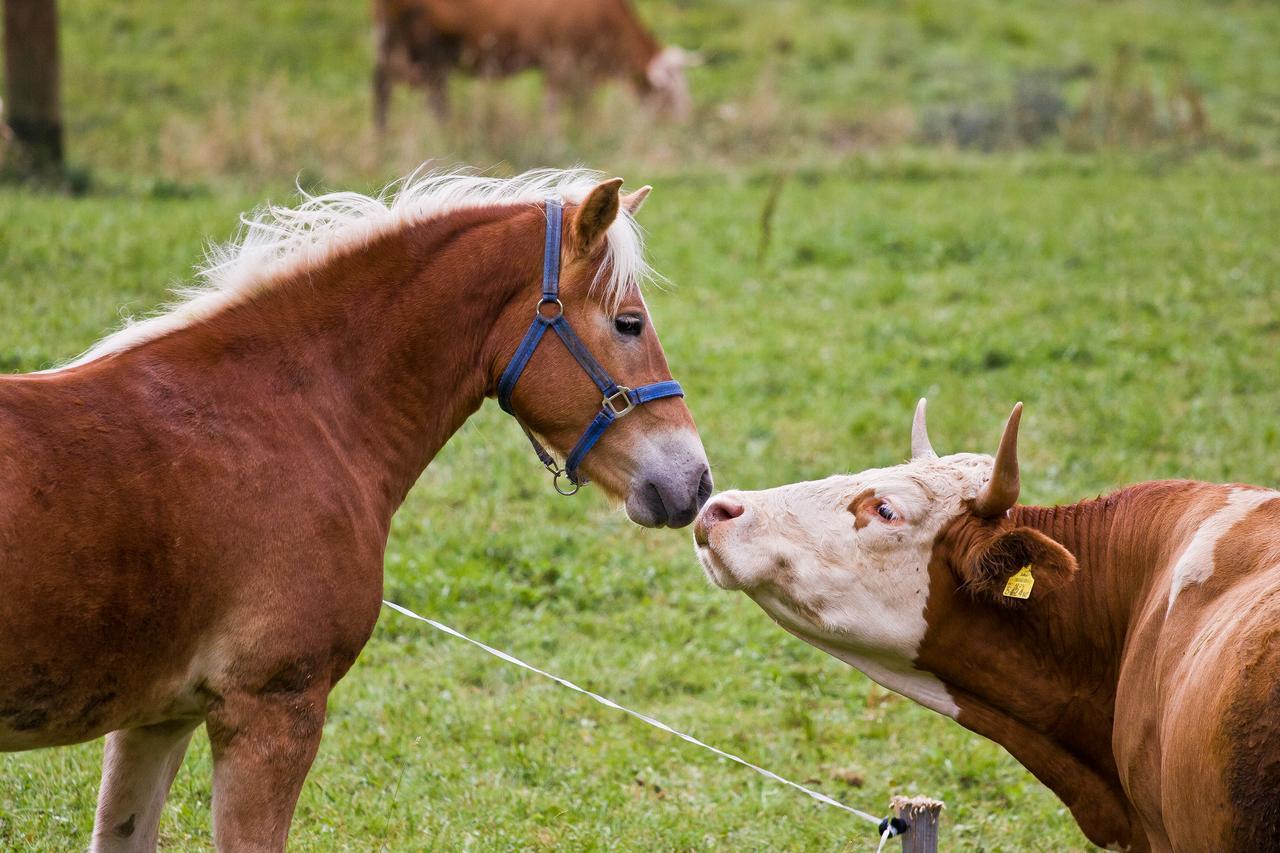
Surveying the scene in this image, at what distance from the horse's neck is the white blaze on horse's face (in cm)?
93

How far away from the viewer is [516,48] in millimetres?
17172

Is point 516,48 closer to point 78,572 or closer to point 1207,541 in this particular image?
point 1207,541

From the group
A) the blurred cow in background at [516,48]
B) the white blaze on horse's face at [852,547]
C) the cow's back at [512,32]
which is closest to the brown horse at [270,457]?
the white blaze on horse's face at [852,547]

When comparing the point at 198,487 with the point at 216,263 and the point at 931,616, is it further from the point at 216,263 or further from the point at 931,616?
the point at 931,616

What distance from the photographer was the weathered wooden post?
427 cm

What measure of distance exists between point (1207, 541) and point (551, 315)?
2020mm

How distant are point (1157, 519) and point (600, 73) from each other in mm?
14897

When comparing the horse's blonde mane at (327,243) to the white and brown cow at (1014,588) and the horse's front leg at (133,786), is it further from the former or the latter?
the horse's front leg at (133,786)

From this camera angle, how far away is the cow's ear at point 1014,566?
13.1 feet

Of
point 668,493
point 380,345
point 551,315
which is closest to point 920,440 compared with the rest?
point 668,493

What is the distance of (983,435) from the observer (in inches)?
361

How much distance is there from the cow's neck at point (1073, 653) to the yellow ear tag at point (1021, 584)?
0.14 m

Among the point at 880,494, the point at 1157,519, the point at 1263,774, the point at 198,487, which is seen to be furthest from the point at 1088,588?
the point at 198,487

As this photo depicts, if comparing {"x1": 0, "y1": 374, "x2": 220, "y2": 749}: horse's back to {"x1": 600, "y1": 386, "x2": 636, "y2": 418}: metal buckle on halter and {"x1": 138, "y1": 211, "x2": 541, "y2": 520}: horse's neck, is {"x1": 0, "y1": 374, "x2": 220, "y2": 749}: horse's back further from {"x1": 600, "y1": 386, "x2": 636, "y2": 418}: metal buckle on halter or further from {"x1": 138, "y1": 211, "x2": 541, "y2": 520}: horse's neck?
{"x1": 600, "y1": 386, "x2": 636, "y2": 418}: metal buckle on halter
